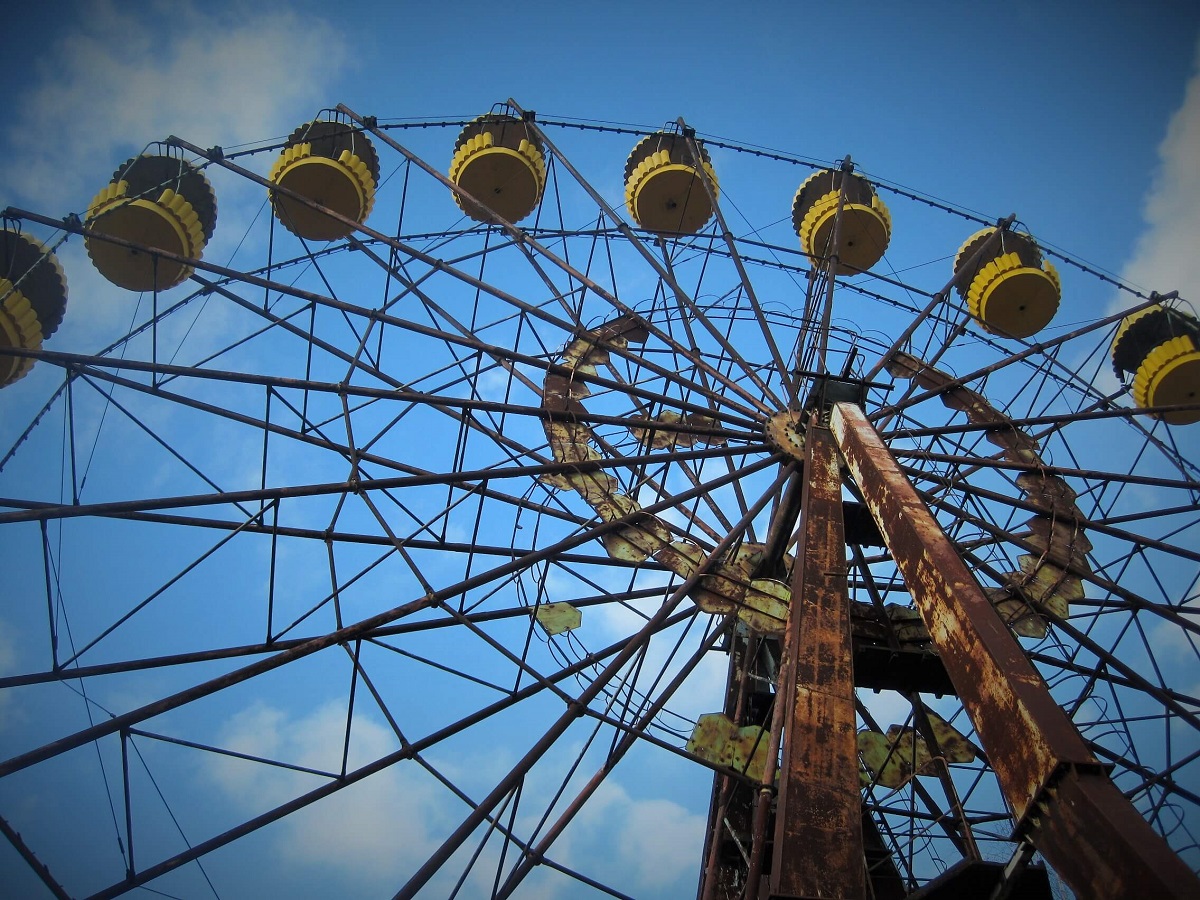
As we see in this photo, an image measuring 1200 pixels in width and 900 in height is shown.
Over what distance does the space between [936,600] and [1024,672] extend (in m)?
1.06

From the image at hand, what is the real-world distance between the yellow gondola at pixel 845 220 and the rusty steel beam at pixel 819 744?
10.1 m

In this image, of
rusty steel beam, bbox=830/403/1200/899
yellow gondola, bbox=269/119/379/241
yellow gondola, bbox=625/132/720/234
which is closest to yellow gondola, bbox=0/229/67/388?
yellow gondola, bbox=269/119/379/241

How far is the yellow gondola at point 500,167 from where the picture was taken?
16391 mm

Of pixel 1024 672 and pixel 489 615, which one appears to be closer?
pixel 1024 672

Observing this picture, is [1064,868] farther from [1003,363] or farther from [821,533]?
[1003,363]

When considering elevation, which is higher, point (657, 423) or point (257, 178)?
point (257, 178)

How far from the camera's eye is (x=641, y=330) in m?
16.4

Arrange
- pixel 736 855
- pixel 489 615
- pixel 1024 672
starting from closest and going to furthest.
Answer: pixel 1024 672 < pixel 489 615 < pixel 736 855

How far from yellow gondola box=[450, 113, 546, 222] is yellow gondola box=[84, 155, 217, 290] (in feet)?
14.3

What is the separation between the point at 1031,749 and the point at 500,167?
13633mm

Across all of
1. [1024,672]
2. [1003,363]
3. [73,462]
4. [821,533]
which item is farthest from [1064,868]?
[1003,363]

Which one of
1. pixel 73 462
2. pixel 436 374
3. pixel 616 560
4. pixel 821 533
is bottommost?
pixel 821 533

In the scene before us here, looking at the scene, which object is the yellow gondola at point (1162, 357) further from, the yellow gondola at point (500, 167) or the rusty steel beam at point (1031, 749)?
the yellow gondola at point (500, 167)

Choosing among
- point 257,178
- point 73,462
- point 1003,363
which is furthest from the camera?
point 1003,363
